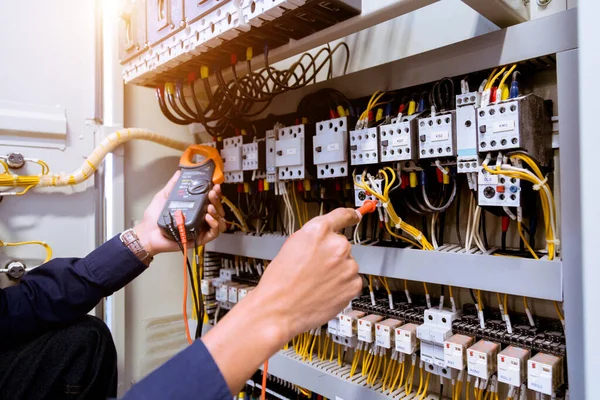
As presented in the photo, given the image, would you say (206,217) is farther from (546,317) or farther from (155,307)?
(546,317)

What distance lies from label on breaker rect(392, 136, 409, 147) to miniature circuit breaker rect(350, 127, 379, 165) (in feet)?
0.14

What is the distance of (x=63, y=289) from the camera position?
39.0 inches

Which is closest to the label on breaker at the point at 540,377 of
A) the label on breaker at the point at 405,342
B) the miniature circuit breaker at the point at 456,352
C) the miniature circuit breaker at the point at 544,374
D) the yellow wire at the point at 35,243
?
the miniature circuit breaker at the point at 544,374

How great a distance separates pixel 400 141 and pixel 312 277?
409mm

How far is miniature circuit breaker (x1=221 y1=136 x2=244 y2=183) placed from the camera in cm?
122

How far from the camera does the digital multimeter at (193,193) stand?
38.5 inches

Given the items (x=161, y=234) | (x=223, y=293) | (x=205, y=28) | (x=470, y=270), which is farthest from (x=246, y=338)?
(x=223, y=293)

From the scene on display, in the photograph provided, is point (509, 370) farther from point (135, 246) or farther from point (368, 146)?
point (135, 246)

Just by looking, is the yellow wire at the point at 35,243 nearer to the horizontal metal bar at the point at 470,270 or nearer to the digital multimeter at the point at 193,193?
the digital multimeter at the point at 193,193

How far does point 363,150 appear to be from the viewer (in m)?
0.93

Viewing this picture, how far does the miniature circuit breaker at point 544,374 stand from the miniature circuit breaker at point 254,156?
0.82m

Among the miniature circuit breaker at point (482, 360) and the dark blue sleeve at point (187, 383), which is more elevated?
the dark blue sleeve at point (187, 383)

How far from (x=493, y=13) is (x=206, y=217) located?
797 millimetres

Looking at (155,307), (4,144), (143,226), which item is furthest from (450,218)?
(4,144)
